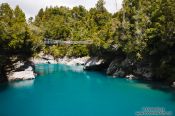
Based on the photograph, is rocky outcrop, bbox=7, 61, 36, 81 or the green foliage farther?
rocky outcrop, bbox=7, 61, 36, 81

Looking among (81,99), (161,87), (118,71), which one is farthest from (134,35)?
(81,99)

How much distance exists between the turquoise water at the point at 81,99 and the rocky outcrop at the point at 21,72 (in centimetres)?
248

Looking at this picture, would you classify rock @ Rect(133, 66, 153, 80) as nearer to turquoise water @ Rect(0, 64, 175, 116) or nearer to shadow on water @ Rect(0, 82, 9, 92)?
turquoise water @ Rect(0, 64, 175, 116)

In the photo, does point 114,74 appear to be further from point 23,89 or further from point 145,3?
point 23,89

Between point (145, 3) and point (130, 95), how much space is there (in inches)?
703

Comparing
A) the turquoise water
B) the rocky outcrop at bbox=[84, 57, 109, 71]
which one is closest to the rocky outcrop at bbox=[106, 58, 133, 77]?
the turquoise water

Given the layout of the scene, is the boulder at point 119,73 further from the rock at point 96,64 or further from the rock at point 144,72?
the rock at point 96,64

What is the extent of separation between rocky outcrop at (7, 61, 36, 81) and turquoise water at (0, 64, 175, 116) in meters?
2.48

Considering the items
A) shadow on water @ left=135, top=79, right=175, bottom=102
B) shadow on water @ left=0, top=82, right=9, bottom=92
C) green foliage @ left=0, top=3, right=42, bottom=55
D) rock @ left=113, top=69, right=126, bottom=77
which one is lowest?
shadow on water @ left=135, top=79, right=175, bottom=102

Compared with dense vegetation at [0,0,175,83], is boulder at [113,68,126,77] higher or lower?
lower

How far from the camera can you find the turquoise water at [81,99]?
79.6 ft

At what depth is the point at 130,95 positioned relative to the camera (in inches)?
1197

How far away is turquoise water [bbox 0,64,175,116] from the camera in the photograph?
24.3 metres

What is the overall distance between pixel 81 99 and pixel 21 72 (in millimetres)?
16048
